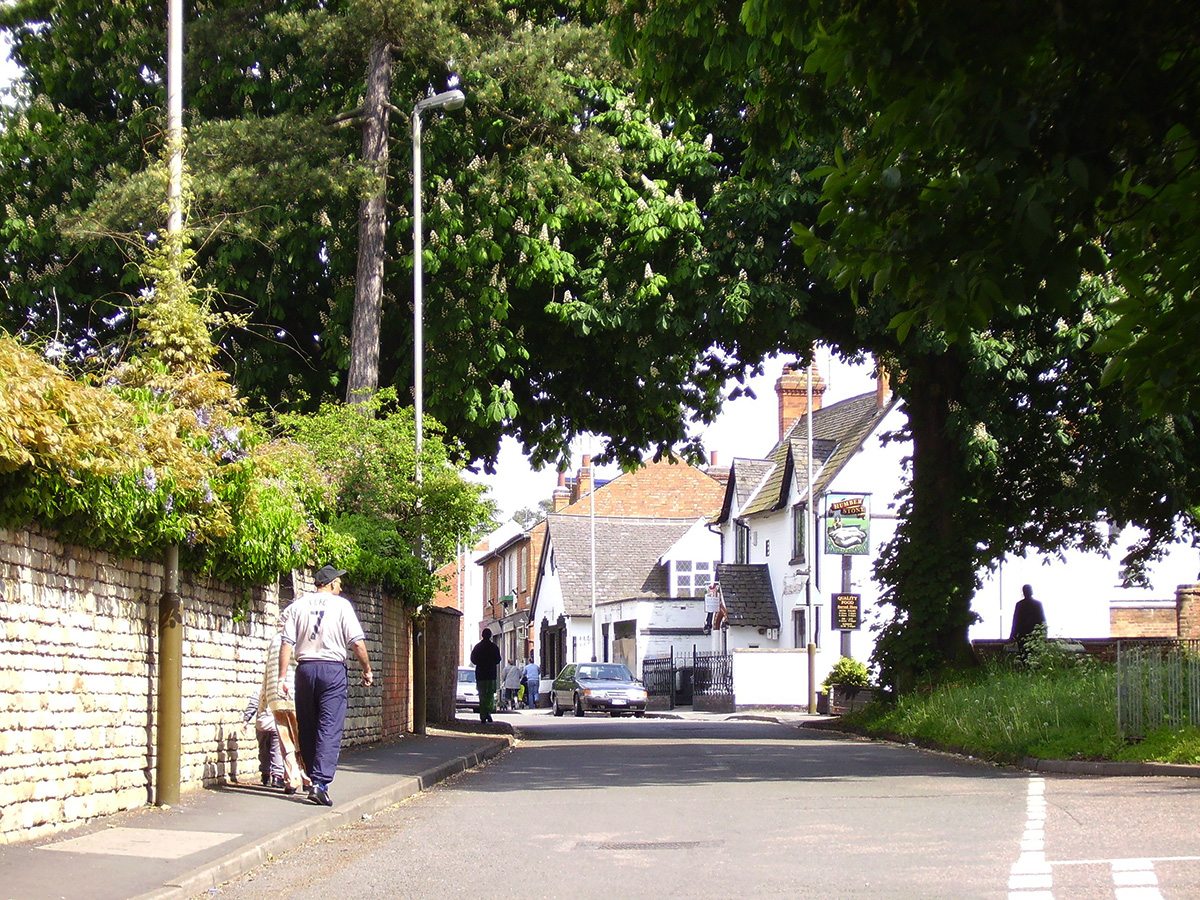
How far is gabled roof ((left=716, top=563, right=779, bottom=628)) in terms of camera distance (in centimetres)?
5019

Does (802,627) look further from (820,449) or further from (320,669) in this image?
(320,669)

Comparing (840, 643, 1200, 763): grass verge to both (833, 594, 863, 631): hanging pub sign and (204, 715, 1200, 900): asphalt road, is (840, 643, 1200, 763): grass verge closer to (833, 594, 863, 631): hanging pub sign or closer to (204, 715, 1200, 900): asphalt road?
(204, 715, 1200, 900): asphalt road

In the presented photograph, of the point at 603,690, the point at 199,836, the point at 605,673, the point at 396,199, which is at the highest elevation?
the point at 396,199

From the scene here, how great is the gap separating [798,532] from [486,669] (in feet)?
63.9

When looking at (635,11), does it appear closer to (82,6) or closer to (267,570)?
(267,570)

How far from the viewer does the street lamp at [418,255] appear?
22.2 meters

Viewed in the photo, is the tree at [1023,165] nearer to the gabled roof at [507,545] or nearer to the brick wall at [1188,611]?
the brick wall at [1188,611]

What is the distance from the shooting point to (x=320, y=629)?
12.6 metres

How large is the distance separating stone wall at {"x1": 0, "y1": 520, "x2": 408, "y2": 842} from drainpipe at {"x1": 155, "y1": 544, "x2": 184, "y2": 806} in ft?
0.28

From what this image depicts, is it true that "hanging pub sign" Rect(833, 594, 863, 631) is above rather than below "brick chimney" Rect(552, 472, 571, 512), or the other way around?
below

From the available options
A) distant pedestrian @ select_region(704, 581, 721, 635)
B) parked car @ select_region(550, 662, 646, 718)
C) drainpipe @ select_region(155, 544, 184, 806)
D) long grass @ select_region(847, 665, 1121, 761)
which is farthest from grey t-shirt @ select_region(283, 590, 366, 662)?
distant pedestrian @ select_region(704, 581, 721, 635)

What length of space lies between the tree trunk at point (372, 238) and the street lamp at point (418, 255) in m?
0.48

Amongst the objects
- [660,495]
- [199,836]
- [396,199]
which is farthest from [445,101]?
[660,495]

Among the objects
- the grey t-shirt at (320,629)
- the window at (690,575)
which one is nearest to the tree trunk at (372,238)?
the grey t-shirt at (320,629)
